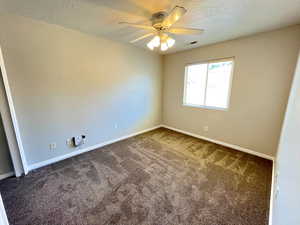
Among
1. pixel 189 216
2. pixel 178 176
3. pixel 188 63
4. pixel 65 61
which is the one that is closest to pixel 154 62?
pixel 188 63

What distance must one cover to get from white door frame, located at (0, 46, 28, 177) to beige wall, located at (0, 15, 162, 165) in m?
0.11

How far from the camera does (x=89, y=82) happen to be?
2.67m

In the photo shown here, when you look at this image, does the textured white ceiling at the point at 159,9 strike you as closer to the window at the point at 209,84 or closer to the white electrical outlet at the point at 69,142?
the window at the point at 209,84

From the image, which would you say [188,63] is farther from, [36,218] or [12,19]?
[36,218]

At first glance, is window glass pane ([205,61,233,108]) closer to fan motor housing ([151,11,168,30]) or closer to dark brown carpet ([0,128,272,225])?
dark brown carpet ([0,128,272,225])

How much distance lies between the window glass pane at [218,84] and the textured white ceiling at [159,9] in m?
0.78

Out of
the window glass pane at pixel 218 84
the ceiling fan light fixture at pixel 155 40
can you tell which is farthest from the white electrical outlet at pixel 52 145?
the window glass pane at pixel 218 84

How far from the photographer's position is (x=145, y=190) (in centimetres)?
178

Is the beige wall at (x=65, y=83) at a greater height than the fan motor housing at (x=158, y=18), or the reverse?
the fan motor housing at (x=158, y=18)

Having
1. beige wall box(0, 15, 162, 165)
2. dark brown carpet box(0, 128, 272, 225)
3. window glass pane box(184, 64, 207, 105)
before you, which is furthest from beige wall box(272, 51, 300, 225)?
beige wall box(0, 15, 162, 165)

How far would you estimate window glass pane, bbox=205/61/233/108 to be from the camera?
2.93 meters

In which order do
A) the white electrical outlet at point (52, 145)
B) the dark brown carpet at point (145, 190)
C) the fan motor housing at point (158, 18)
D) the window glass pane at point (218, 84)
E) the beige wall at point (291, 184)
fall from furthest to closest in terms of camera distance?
the window glass pane at point (218, 84) < the white electrical outlet at point (52, 145) < the fan motor housing at point (158, 18) < the dark brown carpet at point (145, 190) < the beige wall at point (291, 184)

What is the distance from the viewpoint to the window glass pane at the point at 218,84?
293 cm

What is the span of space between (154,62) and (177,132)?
7.55ft
